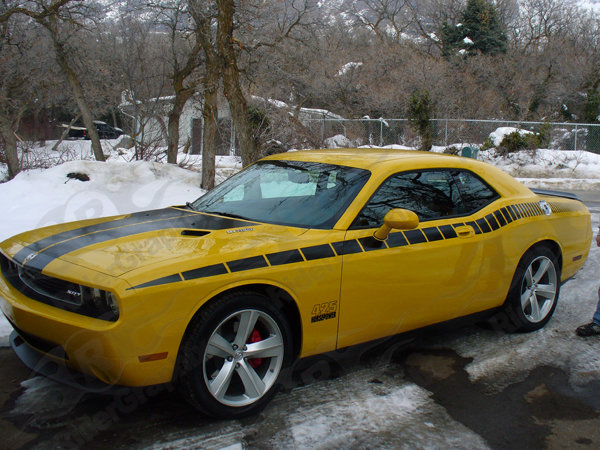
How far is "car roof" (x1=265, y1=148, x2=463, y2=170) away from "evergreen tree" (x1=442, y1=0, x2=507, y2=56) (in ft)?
110

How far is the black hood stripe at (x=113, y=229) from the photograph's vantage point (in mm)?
3404

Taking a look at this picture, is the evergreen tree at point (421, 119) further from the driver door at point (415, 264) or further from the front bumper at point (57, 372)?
the front bumper at point (57, 372)

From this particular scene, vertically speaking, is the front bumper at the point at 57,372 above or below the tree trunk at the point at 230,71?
below

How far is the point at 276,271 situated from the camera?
325 centimetres

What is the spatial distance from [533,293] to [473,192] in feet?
3.35

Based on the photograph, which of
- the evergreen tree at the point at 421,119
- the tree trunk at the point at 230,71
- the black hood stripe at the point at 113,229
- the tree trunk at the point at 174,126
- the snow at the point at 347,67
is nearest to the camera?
the black hood stripe at the point at 113,229

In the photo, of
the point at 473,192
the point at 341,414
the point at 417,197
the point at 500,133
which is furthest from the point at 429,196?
the point at 500,133

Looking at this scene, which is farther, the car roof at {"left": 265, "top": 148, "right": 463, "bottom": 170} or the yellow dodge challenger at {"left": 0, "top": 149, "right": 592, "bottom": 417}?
the car roof at {"left": 265, "top": 148, "right": 463, "bottom": 170}

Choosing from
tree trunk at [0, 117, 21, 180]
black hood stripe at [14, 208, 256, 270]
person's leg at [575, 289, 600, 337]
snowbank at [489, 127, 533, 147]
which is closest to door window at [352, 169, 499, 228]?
black hood stripe at [14, 208, 256, 270]

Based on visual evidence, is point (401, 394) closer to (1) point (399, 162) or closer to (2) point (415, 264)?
(2) point (415, 264)

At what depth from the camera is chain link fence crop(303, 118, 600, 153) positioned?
21.1m

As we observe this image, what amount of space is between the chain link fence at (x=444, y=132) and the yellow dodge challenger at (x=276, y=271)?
15.9 m

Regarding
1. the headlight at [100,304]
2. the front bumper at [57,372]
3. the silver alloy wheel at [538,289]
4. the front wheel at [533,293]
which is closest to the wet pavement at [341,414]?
the front bumper at [57,372]

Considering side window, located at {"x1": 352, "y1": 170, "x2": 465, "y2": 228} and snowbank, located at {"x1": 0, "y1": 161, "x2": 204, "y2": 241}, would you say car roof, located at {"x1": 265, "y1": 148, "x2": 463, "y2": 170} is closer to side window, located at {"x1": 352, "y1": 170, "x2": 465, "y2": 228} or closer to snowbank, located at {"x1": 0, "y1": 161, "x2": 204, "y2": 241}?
side window, located at {"x1": 352, "y1": 170, "x2": 465, "y2": 228}
